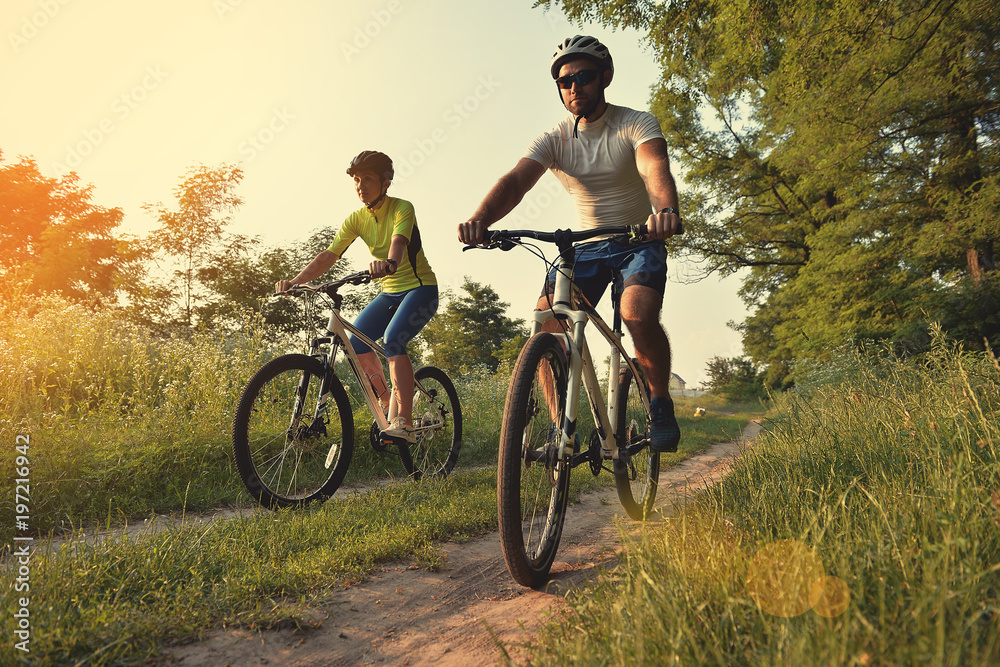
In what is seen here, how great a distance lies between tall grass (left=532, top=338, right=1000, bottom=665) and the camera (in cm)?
129

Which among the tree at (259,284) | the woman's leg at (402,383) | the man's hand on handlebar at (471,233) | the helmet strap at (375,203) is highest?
the tree at (259,284)

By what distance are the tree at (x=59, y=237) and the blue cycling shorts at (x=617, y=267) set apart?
24035 mm

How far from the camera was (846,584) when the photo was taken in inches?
59.7

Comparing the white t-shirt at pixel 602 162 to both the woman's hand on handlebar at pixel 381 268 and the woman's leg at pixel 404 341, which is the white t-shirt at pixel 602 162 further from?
the woman's leg at pixel 404 341

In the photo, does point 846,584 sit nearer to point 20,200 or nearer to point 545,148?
point 545,148

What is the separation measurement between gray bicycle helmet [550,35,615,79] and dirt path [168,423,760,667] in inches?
103

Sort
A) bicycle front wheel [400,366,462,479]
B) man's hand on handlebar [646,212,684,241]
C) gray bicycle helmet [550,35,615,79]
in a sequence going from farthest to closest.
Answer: bicycle front wheel [400,366,462,479] → gray bicycle helmet [550,35,615,79] → man's hand on handlebar [646,212,684,241]

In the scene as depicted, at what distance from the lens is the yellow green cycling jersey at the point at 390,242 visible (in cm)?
509

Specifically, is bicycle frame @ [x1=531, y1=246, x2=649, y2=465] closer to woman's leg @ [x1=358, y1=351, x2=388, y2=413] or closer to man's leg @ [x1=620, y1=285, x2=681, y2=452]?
man's leg @ [x1=620, y1=285, x2=681, y2=452]

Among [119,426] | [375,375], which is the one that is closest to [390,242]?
[375,375]

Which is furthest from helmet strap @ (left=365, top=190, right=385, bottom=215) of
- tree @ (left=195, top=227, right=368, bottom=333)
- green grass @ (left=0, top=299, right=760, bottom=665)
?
tree @ (left=195, top=227, right=368, bottom=333)

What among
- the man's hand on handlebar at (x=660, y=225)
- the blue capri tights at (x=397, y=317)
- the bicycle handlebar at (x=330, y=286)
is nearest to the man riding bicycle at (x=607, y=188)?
the man's hand on handlebar at (x=660, y=225)

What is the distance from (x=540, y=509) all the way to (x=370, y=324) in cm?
289

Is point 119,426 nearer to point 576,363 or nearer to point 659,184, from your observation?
point 576,363
